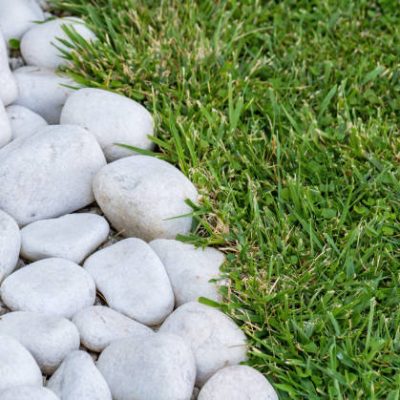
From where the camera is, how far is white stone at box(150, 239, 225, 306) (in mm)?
2607

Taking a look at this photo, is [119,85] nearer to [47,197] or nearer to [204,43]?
[204,43]

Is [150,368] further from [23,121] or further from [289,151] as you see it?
[23,121]

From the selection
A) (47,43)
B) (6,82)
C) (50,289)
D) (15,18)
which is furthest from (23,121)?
(50,289)

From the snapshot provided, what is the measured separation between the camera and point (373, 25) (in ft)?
12.1

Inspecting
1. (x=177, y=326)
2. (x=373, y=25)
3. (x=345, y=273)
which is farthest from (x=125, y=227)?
(x=373, y=25)

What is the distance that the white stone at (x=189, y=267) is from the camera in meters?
2.61

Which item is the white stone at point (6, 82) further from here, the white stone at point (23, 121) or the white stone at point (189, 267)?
the white stone at point (189, 267)

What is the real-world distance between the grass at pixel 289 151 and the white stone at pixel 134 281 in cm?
21

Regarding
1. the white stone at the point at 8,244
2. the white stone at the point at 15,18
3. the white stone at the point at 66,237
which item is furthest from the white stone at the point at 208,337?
the white stone at the point at 15,18

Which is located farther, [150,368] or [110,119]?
[110,119]

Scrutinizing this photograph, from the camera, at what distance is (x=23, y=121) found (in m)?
3.07

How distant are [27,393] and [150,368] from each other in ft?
1.12

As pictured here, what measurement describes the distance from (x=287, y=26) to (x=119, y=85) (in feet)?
2.90

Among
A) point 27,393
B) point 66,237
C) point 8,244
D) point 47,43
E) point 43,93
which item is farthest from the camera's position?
point 47,43
